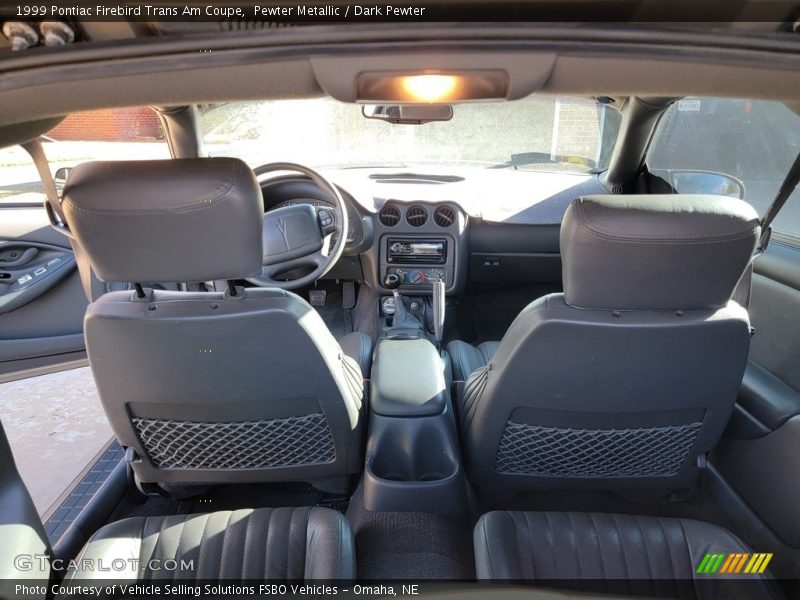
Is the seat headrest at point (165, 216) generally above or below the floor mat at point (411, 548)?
above

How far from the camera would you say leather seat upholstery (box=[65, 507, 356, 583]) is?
1.42m

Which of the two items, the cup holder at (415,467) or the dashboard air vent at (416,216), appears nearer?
the cup holder at (415,467)

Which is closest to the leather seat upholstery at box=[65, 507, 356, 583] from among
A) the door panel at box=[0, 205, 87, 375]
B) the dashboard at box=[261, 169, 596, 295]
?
the dashboard at box=[261, 169, 596, 295]

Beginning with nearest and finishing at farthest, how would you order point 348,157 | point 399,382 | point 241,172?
point 241,172 < point 399,382 < point 348,157

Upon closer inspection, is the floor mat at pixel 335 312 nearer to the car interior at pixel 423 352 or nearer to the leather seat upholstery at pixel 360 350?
the leather seat upholstery at pixel 360 350

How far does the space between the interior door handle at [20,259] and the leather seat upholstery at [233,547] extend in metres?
2.47

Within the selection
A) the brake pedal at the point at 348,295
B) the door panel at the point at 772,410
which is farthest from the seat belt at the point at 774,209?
the brake pedal at the point at 348,295

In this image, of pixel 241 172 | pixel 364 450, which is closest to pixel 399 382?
pixel 364 450

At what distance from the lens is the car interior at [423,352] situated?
0.80 metres

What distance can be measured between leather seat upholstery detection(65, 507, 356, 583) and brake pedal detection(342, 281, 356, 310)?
81.2 inches

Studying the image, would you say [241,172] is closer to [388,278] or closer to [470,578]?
[470,578]

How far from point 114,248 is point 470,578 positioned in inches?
56.7

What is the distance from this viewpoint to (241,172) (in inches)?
46.3

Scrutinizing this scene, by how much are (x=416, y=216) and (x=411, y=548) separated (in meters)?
1.93
